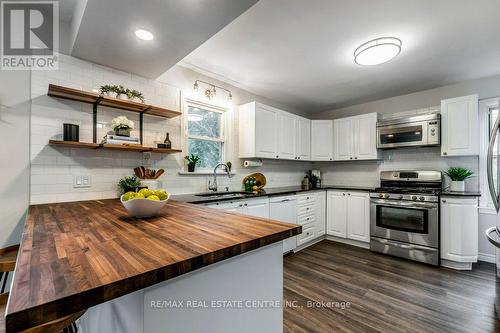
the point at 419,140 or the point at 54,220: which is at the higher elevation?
the point at 419,140

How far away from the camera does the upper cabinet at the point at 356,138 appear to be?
3.96 metres

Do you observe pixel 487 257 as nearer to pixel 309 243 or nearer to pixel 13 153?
pixel 309 243

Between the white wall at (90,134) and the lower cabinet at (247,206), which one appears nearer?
the white wall at (90,134)

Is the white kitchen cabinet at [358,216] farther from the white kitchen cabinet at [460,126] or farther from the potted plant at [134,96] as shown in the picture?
the potted plant at [134,96]

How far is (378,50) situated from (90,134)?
299 centimetres

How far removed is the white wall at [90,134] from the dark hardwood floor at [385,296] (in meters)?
1.81

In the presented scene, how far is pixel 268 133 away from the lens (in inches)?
142

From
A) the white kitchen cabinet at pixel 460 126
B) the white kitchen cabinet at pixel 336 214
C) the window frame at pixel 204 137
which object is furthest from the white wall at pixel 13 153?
the white kitchen cabinet at pixel 460 126

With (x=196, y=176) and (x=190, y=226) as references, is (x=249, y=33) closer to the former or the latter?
(x=196, y=176)

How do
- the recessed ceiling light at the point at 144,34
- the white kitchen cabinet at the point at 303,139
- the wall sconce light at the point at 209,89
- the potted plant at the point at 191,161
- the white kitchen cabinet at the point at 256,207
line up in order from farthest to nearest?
the white kitchen cabinet at the point at 303,139
the wall sconce light at the point at 209,89
the potted plant at the point at 191,161
the white kitchen cabinet at the point at 256,207
the recessed ceiling light at the point at 144,34

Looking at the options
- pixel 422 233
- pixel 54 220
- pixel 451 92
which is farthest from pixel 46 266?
pixel 451 92

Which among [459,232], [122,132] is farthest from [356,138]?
[122,132]

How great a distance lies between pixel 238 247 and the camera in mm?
894

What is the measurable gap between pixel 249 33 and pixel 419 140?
3001mm
